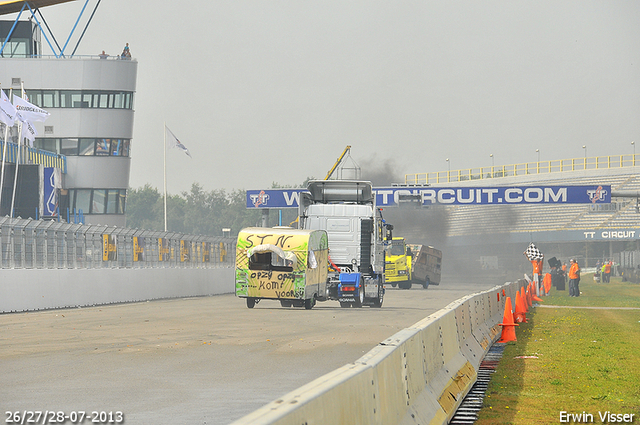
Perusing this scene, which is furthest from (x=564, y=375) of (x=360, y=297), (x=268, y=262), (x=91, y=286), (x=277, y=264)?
(x=91, y=286)

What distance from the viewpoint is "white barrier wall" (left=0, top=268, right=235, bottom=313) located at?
81.8 ft

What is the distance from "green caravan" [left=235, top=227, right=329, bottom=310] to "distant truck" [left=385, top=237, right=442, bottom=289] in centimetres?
2442

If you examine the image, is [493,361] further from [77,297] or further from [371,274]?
[77,297]

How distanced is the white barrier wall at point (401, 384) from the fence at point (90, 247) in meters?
16.0

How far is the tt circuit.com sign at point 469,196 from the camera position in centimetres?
5966

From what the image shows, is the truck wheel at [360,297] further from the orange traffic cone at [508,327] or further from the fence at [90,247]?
the orange traffic cone at [508,327]

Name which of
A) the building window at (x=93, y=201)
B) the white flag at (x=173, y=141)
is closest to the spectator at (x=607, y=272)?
the white flag at (x=173, y=141)

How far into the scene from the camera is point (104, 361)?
12.9 m

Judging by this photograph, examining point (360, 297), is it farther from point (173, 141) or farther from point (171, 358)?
point (173, 141)

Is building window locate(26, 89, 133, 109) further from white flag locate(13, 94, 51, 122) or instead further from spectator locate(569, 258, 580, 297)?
spectator locate(569, 258, 580, 297)

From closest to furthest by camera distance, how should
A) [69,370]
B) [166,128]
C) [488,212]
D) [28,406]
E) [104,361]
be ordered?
[28,406], [69,370], [104,361], [166,128], [488,212]

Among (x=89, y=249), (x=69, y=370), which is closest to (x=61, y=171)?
(x=89, y=249)

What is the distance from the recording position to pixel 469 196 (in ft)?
202

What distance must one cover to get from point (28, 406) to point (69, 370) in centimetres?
304
